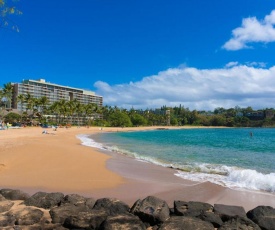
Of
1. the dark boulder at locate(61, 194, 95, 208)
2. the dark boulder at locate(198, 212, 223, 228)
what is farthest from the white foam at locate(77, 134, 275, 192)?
the dark boulder at locate(61, 194, 95, 208)

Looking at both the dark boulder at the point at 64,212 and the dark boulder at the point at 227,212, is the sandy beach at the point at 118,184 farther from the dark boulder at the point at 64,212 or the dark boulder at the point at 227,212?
the dark boulder at the point at 64,212

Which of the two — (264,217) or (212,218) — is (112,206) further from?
(264,217)

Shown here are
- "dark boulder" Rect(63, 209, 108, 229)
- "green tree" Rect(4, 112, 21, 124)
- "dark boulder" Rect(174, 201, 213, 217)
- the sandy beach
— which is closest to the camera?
"dark boulder" Rect(63, 209, 108, 229)

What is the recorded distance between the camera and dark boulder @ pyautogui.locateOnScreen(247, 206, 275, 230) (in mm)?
5298

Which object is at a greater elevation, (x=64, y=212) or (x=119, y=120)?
(x=119, y=120)

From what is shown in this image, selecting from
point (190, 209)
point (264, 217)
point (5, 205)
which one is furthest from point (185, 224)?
point (5, 205)

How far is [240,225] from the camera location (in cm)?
507

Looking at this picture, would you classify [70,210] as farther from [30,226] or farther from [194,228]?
[194,228]

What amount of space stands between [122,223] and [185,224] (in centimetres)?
124

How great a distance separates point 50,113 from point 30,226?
320ft

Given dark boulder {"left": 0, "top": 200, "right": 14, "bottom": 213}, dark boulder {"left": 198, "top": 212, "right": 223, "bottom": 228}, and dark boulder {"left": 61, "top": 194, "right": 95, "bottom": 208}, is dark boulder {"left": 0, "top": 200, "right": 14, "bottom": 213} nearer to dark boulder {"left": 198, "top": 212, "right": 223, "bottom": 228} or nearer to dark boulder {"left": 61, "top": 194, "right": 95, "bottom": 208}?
dark boulder {"left": 61, "top": 194, "right": 95, "bottom": 208}

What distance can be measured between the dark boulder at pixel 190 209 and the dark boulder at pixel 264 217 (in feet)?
3.08

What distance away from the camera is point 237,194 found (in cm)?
866

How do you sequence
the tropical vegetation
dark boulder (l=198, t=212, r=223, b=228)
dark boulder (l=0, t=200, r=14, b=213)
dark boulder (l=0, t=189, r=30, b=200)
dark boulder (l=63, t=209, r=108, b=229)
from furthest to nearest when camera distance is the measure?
the tropical vegetation < dark boulder (l=0, t=189, r=30, b=200) < dark boulder (l=0, t=200, r=14, b=213) < dark boulder (l=198, t=212, r=223, b=228) < dark boulder (l=63, t=209, r=108, b=229)
